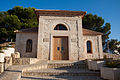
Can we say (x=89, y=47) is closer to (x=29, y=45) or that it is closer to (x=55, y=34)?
(x=55, y=34)

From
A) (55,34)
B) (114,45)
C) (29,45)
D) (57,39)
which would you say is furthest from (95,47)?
(114,45)

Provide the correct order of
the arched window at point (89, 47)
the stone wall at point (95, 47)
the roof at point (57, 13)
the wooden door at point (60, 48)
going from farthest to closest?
the arched window at point (89, 47) → the stone wall at point (95, 47) → the roof at point (57, 13) → the wooden door at point (60, 48)

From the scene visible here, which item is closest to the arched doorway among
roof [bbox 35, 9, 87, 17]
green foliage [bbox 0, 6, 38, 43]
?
roof [bbox 35, 9, 87, 17]

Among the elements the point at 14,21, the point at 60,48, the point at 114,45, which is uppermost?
the point at 14,21

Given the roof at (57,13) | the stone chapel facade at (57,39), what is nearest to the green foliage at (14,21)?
the stone chapel facade at (57,39)

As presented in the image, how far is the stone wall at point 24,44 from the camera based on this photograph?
12.3m

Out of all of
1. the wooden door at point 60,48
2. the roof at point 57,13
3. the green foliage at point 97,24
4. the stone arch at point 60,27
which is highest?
the green foliage at point 97,24

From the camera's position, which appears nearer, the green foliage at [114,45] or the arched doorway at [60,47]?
the arched doorway at [60,47]

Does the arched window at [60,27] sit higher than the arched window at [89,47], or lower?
higher

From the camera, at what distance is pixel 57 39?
11.9m

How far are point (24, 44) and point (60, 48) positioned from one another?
15.3 ft

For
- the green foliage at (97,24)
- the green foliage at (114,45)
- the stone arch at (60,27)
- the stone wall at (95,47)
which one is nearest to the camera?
the stone arch at (60,27)

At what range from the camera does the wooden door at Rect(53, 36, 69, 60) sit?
454 inches

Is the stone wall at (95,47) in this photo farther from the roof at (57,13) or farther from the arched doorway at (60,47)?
the roof at (57,13)
